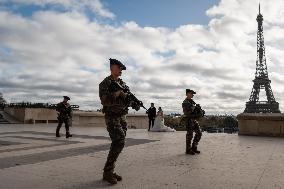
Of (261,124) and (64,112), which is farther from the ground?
(64,112)

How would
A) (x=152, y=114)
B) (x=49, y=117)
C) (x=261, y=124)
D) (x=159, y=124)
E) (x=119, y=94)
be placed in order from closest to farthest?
1. (x=119, y=94)
2. (x=261, y=124)
3. (x=159, y=124)
4. (x=152, y=114)
5. (x=49, y=117)

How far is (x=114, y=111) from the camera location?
5207 mm

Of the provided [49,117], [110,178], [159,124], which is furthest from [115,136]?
[49,117]

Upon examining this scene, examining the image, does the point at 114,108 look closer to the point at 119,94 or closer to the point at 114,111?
the point at 114,111

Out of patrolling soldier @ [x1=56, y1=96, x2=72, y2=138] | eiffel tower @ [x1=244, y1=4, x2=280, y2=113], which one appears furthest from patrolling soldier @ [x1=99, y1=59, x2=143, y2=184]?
eiffel tower @ [x1=244, y1=4, x2=280, y2=113]

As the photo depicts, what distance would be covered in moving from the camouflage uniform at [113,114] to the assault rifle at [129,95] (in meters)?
0.07

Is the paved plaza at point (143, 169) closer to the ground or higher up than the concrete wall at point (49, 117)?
closer to the ground

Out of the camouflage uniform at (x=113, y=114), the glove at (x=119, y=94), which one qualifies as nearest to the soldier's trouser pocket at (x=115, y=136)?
the camouflage uniform at (x=113, y=114)

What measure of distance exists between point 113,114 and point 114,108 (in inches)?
4.3

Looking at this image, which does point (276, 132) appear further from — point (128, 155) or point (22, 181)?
point (22, 181)

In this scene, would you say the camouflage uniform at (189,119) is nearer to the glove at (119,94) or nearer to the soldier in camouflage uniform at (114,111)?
the soldier in camouflage uniform at (114,111)

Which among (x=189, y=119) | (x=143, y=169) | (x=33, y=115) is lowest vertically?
(x=143, y=169)

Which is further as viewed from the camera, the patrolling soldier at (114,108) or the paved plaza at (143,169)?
the patrolling soldier at (114,108)

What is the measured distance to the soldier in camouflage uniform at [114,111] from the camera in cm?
511
